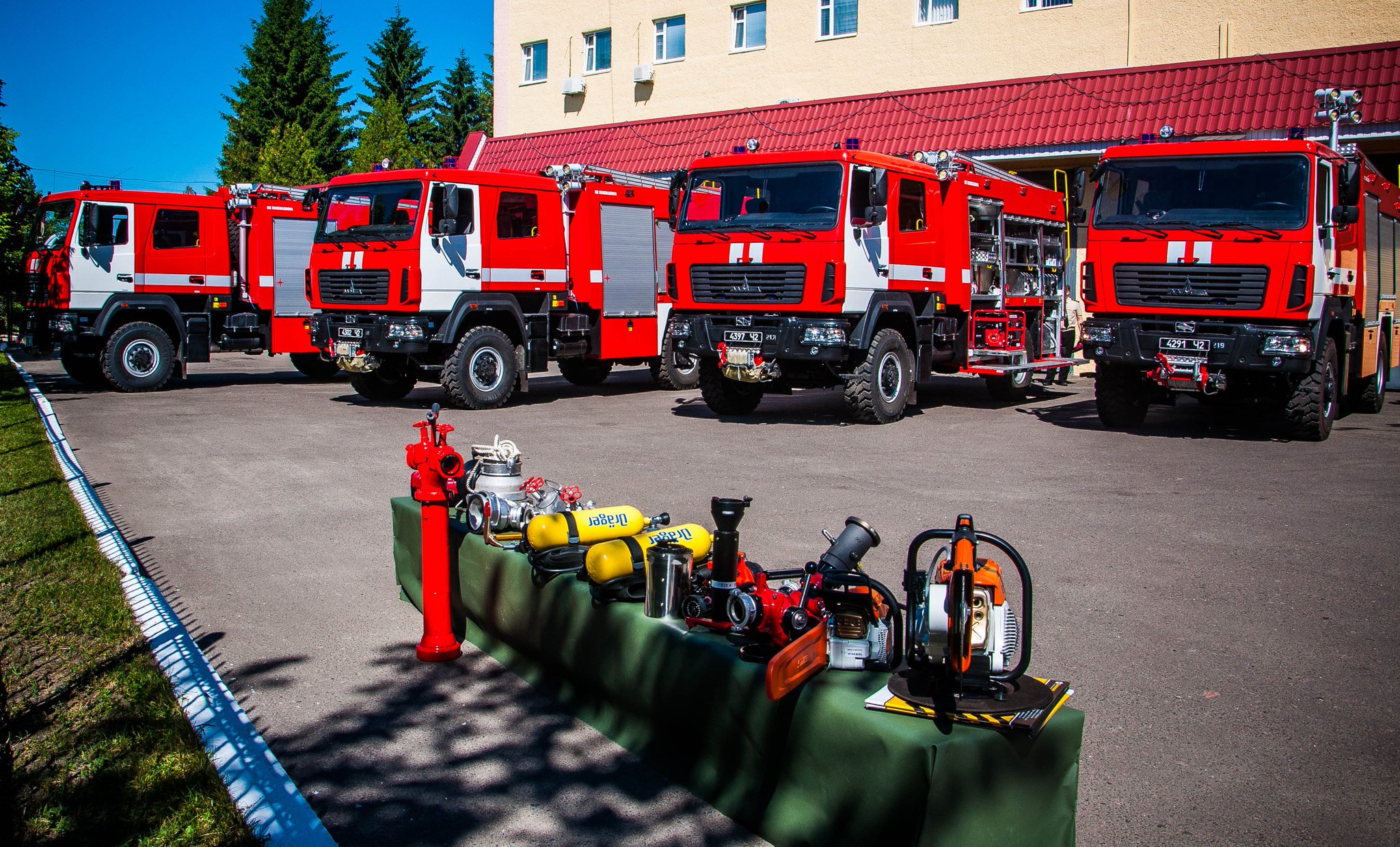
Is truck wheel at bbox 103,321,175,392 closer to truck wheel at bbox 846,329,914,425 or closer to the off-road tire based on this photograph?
the off-road tire

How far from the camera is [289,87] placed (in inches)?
1960

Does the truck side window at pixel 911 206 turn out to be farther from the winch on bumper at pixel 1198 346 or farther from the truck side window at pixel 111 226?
the truck side window at pixel 111 226

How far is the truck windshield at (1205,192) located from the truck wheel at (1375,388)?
401 centimetres

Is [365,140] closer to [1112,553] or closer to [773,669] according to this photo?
[1112,553]

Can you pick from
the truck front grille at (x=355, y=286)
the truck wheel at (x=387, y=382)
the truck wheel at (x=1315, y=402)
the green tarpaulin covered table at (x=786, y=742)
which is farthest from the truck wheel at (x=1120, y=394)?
the green tarpaulin covered table at (x=786, y=742)

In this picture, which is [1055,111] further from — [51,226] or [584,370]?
[51,226]

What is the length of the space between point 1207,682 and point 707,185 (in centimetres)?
971

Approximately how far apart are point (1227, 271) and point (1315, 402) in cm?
158

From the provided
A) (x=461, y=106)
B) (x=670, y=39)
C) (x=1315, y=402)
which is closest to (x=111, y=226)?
(x=670, y=39)

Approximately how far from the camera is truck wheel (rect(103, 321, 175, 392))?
16844 millimetres

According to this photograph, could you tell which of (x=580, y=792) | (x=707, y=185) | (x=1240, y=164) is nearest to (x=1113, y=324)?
(x=1240, y=164)

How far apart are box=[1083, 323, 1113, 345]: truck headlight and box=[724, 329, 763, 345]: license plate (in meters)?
3.52

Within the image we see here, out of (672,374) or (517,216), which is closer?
(517,216)

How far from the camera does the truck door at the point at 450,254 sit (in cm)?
1423
